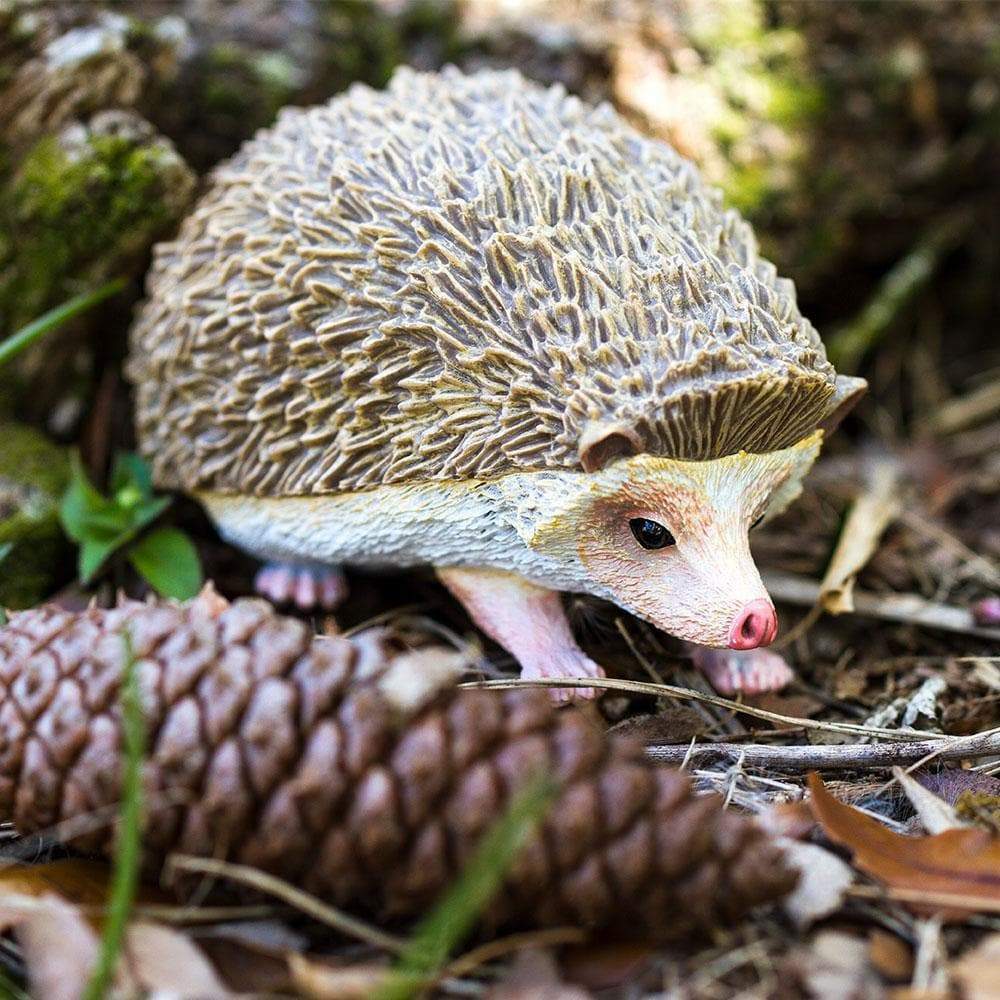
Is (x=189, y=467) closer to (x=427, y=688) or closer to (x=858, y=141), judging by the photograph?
(x=427, y=688)

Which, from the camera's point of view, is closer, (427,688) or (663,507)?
(427,688)

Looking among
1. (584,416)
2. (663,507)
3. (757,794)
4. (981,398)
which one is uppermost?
(584,416)

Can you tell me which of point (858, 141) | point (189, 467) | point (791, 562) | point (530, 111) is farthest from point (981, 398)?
point (189, 467)

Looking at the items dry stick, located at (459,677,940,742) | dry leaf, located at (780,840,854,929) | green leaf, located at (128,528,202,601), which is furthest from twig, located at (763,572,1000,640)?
green leaf, located at (128,528,202,601)

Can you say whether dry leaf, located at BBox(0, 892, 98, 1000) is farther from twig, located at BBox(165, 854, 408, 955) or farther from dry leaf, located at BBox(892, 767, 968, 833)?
dry leaf, located at BBox(892, 767, 968, 833)

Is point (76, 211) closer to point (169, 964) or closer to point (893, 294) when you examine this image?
point (169, 964)

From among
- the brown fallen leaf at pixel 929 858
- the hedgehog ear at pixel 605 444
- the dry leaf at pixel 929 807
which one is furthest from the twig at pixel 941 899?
the hedgehog ear at pixel 605 444

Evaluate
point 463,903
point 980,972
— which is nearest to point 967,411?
point 980,972
